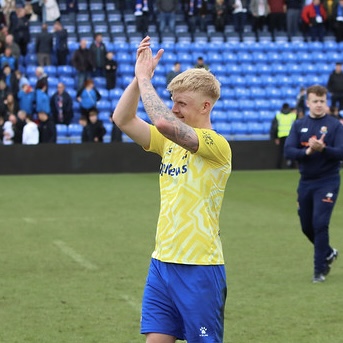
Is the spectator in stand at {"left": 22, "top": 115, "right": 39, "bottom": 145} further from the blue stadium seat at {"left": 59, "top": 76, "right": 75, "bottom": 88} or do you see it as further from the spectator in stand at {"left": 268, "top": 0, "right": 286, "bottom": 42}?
the spectator in stand at {"left": 268, "top": 0, "right": 286, "bottom": 42}

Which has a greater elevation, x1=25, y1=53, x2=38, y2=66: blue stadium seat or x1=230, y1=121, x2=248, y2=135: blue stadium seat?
x1=25, y1=53, x2=38, y2=66: blue stadium seat

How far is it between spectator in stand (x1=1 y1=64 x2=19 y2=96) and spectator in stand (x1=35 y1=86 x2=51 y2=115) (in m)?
0.82

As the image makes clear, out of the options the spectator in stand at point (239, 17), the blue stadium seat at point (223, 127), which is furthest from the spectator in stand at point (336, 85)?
the spectator in stand at point (239, 17)

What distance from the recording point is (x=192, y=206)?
5.50m

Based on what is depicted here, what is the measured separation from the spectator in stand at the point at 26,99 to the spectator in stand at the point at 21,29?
306 cm

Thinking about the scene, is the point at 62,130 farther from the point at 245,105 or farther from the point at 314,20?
the point at 314,20

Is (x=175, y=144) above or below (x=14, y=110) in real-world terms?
above

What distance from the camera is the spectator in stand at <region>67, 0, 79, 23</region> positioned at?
32188mm

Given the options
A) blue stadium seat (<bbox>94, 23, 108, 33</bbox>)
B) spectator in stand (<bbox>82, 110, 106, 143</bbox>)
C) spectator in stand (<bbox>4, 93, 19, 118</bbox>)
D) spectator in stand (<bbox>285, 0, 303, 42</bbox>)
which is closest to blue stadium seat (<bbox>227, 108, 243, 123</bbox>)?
spectator in stand (<bbox>285, 0, 303, 42</bbox>)

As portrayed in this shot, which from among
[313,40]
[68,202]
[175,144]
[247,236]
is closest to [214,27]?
[313,40]

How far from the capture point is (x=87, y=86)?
91.2ft

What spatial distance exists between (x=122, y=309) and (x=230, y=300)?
3.71ft

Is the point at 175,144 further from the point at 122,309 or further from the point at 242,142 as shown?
the point at 242,142

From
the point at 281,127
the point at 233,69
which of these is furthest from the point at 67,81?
the point at 281,127
